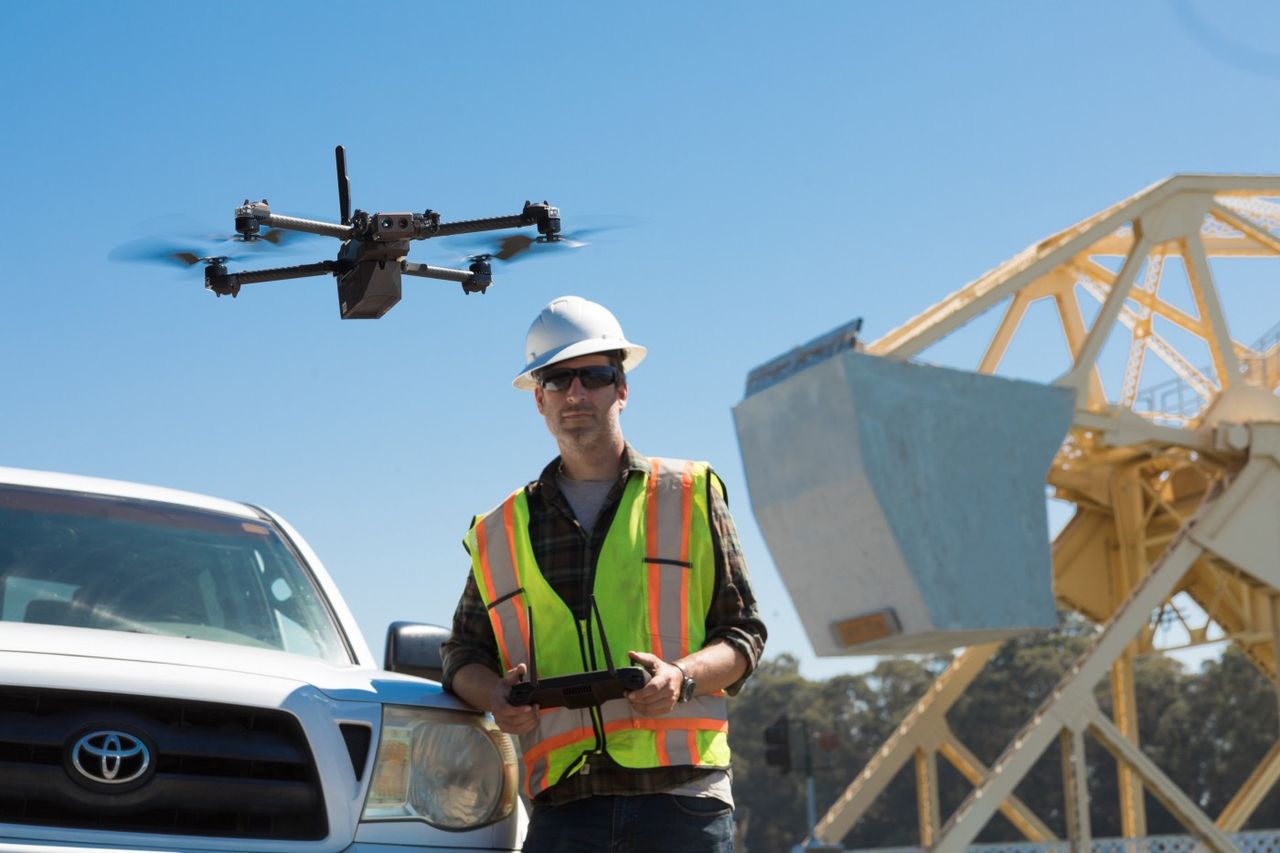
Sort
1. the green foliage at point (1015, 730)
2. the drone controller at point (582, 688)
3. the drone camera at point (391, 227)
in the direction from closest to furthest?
the drone controller at point (582, 688)
the drone camera at point (391, 227)
the green foliage at point (1015, 730)

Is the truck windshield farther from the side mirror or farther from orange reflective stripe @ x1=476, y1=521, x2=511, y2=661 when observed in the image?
orange reflective stripe @ x1=476, y1=521, x2=511, y2=661

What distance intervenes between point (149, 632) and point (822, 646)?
20.8 m

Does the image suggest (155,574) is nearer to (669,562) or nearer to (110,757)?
(110,757)

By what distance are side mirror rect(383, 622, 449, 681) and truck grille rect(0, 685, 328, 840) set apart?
0.69 m

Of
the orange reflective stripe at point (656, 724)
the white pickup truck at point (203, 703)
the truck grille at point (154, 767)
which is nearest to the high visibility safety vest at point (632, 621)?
the orange reflective stripe at point (656, 724)

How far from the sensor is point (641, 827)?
4469 millimetres

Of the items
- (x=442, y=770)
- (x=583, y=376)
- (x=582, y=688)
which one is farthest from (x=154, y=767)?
(x=583, y=376)

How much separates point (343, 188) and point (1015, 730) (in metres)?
66.2

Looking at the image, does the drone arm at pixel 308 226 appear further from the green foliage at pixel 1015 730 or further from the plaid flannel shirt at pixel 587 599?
the green foliage at pixel 1015 730

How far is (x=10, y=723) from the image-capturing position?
4.04 meters

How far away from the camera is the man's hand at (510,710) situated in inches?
178

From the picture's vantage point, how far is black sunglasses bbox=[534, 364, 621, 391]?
4.90 m

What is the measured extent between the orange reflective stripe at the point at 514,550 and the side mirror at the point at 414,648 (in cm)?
A: 38

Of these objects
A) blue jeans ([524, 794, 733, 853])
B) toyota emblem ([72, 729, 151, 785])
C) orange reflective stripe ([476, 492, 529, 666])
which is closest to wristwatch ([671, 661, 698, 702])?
blue jeans ([524, 794, 733, 853])
